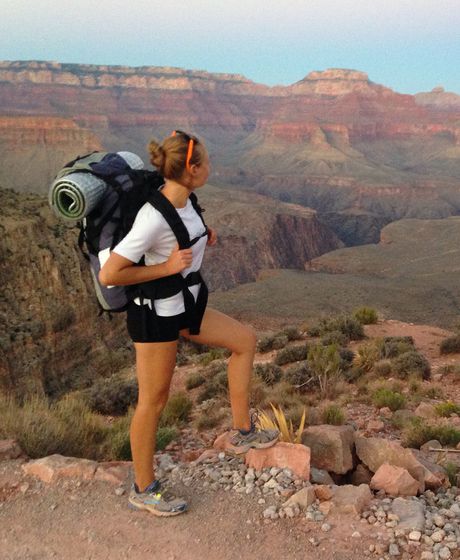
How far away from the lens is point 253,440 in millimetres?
4004

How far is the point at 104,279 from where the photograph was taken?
3.01m

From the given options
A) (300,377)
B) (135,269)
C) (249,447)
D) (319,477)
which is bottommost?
(300,377)

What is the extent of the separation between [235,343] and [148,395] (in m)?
0.62

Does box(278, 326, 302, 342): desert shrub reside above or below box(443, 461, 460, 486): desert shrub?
below

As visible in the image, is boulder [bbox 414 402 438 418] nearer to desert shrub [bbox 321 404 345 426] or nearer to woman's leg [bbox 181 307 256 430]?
desert shrub [bbox 321 404 345 426]

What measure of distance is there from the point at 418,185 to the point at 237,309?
97468 millimetres

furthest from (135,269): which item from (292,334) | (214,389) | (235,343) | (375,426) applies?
(292,334)

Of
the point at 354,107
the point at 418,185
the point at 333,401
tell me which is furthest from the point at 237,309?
the point at 354,107

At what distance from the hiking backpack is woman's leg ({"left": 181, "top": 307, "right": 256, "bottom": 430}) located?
0.49 metres

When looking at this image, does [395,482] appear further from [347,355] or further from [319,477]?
[347,355]

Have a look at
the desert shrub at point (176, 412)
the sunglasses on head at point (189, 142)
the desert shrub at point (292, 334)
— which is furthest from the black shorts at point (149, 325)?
the desert shrub at point (292, 334)

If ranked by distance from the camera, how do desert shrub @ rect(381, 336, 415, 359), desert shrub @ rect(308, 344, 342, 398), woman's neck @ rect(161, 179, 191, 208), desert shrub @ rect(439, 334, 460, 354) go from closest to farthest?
woman's neck @ rect(161, 179, 191, 208)
desert shrub @ rect(308, 344, 342, 398)
desert shrub @ rect(381, 336, 415, 359)
desert shrub @ rect(439, 334, 460, 354)

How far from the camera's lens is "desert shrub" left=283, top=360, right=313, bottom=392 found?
26.7 ft

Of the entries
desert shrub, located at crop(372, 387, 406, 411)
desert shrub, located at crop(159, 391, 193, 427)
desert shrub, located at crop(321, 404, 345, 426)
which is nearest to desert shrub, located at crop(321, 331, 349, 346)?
desert shrub, located at crop(372, 387, 406, 411)
